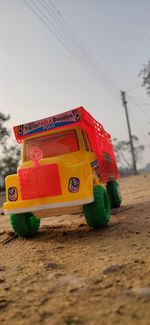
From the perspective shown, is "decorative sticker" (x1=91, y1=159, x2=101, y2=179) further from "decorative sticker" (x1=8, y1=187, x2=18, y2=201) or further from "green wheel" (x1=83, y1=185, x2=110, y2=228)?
"decorative sticker" (x1=8, y1=187, x2=18, y2=201)

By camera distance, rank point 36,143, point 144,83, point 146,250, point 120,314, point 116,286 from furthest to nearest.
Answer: point 144,83
point 36,143
point 146,250
point 116,286
point 120,314

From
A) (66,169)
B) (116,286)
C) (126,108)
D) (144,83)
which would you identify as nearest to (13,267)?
(116,286)

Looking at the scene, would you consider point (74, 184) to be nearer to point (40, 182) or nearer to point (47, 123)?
point (40, 182)

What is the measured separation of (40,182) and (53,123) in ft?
4.84

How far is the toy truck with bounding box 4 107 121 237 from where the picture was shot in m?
5.45

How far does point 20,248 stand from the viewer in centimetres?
517

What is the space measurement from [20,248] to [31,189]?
102 centimetres

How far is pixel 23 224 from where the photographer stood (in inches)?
228

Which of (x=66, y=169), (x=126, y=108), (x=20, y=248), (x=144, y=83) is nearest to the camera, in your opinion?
(x=20, y=248)

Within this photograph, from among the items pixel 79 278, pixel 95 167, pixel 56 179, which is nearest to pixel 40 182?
pixel 56 179

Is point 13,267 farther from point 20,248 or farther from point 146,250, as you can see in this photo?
point 146,250

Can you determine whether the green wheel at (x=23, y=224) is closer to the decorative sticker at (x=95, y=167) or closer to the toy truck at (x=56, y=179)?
the toy truck at (x=56, y=179)

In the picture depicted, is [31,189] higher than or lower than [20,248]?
higher

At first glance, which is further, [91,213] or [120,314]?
[91,213]
